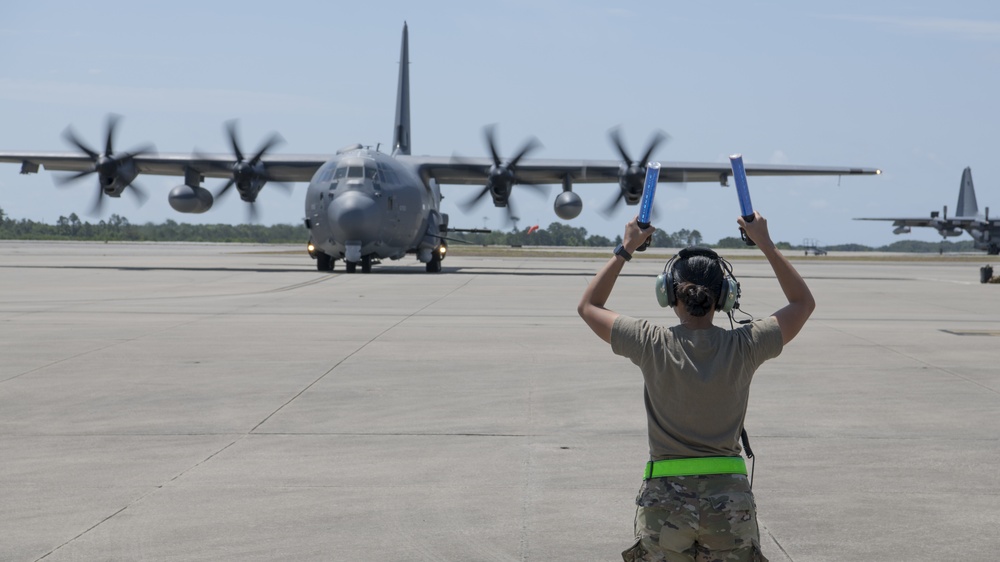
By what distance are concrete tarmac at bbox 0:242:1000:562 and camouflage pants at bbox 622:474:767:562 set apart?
172cm

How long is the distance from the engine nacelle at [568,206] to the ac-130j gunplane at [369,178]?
0.12 feet

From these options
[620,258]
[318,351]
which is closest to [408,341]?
[318,351]

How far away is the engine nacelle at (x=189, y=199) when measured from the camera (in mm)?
39562

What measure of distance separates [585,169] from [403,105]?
12.0 meters

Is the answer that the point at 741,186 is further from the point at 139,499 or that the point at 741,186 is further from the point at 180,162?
the point at 180,162

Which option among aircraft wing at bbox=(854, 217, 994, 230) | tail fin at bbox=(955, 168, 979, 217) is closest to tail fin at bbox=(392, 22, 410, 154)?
aircraft wing at bbox=(854, 217, 994, 230)

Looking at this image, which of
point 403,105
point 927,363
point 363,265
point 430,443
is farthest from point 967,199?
point 430,443

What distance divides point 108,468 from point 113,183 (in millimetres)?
34869

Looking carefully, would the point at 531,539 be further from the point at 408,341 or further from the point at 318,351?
the point at 408,341

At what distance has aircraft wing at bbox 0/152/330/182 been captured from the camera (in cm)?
4066

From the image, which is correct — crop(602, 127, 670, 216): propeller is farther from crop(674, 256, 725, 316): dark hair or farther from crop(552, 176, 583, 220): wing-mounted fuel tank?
crop(674, 256, 725, 316): dark hair

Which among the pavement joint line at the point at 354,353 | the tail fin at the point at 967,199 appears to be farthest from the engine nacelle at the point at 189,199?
the tail fin at the point at 967,199

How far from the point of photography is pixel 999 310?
2297cm

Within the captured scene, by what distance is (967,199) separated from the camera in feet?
350
